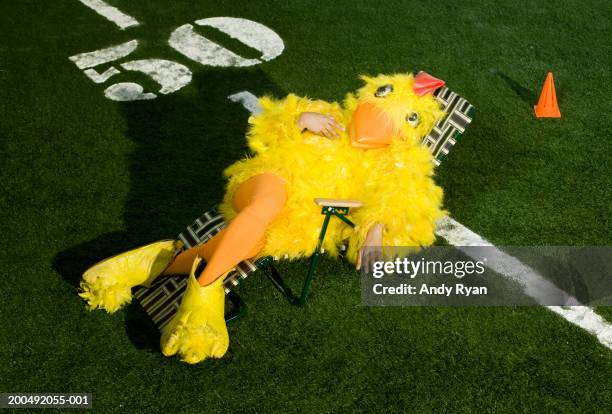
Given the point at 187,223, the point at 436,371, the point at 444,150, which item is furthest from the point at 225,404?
the point at 444,150

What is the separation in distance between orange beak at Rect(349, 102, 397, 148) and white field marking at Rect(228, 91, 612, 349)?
1192 mm

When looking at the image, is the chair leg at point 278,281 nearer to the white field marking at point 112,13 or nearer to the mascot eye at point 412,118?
the mascot eye at point 412,118

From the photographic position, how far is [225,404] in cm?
369

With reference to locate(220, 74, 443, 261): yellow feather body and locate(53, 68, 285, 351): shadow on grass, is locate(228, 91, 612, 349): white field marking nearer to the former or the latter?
locate(220, 74, 443, 261): yellow feather body

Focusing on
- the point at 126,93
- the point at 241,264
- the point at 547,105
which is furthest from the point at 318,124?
the point at 547,105

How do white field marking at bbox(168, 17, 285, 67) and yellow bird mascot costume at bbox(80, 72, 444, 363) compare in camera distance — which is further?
white field marking at bbox(168, 17, 285, 67)

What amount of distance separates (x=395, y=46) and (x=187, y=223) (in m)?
3.54

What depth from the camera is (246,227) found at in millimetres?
3793

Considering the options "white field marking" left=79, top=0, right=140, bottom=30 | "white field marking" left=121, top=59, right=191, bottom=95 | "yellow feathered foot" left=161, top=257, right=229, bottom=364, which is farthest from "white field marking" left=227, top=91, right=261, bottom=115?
"yellow feathered foot" left=161, top=257, right=229, bottom=364

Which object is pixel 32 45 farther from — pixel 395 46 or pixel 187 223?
pixel 395 46

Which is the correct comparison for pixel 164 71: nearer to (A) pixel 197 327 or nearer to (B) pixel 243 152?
(B) pixel 243 152

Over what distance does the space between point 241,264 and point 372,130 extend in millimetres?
1165

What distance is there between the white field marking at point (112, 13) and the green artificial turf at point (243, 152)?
0.13m

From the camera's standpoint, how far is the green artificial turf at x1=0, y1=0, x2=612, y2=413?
3.83 meters
